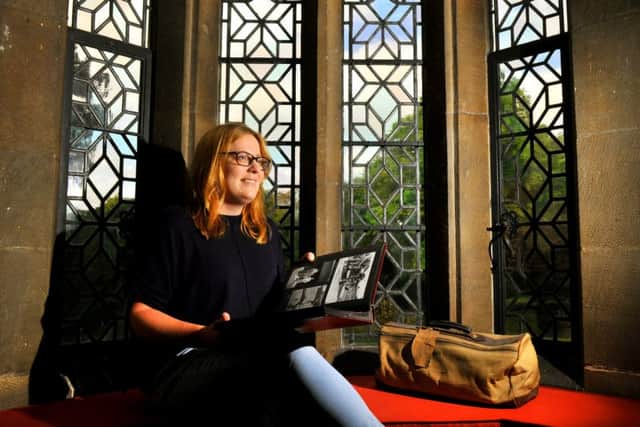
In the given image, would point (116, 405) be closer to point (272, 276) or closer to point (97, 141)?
point (272, 276)

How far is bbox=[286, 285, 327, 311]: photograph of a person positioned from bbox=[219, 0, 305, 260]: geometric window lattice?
147cm

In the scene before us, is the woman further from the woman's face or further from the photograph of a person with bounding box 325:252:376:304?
the photograph of a person with bounding box 325:252:376:304

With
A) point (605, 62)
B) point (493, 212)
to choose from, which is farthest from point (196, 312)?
point (605, 62)

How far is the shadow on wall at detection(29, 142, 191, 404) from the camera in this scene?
7.71 ft

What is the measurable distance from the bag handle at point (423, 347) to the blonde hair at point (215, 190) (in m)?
0.90

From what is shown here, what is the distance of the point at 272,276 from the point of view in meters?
1.74

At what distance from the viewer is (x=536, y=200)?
272cm

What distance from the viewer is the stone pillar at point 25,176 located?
85.4 inches

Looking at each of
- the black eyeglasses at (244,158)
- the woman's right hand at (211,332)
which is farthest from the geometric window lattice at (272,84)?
the woman's right hand at (211,332)

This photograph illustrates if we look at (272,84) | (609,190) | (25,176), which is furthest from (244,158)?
(609,190)

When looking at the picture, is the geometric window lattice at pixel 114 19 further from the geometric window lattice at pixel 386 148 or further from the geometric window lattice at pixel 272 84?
the geometric window lattice at pixel 386 148

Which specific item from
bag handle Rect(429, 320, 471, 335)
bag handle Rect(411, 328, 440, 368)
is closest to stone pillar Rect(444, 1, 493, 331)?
bag handle Rect(429, 320, 471, 335)

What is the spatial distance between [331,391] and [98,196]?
1802 mm

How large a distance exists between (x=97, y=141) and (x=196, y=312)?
1.41m
